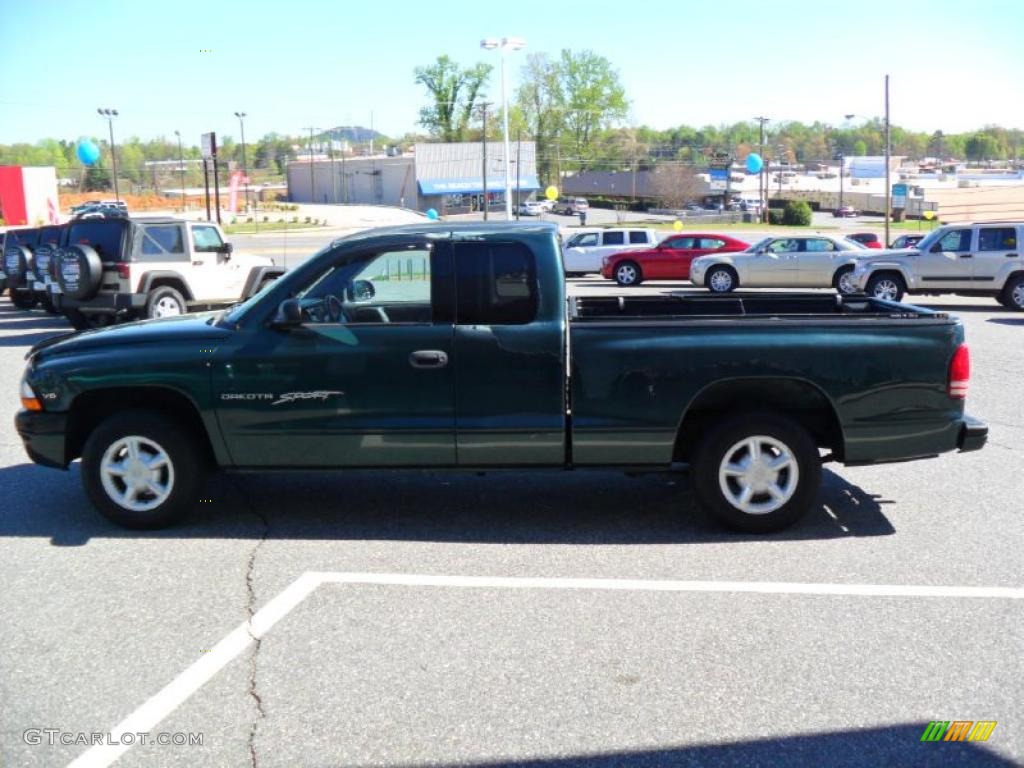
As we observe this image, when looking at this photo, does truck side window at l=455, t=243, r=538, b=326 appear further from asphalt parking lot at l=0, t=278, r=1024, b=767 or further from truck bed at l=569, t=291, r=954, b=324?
asphalt parking lot at l=0, t=278, r=1024, b=767

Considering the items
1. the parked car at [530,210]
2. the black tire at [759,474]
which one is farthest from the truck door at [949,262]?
the parked car at [530,210]

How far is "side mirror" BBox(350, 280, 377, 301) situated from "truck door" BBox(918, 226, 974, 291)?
1707 centimetres

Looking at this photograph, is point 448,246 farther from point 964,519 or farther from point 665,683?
point 964,519

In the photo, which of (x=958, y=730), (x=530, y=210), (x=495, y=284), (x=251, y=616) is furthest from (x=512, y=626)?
(x=530, y=210)

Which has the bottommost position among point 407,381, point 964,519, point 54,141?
point 964,519

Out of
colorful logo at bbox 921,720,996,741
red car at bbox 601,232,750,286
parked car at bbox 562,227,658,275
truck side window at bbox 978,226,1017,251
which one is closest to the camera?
colorful logo at bbox 921,720,996,741

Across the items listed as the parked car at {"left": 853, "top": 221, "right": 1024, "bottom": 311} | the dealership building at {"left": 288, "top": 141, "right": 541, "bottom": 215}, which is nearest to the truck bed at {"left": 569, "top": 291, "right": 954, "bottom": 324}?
the parked car at {"left": 853, "top": 221, "right": 1024, "bottom": 311}

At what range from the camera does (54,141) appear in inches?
7037

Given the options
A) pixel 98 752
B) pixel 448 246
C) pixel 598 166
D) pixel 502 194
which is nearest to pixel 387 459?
pixel 448 246

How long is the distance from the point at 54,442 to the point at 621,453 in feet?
11.3

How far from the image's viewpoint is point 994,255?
20.1m

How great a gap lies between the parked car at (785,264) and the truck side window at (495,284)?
18.6m

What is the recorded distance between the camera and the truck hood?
19.9ft

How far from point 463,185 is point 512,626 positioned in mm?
94146
